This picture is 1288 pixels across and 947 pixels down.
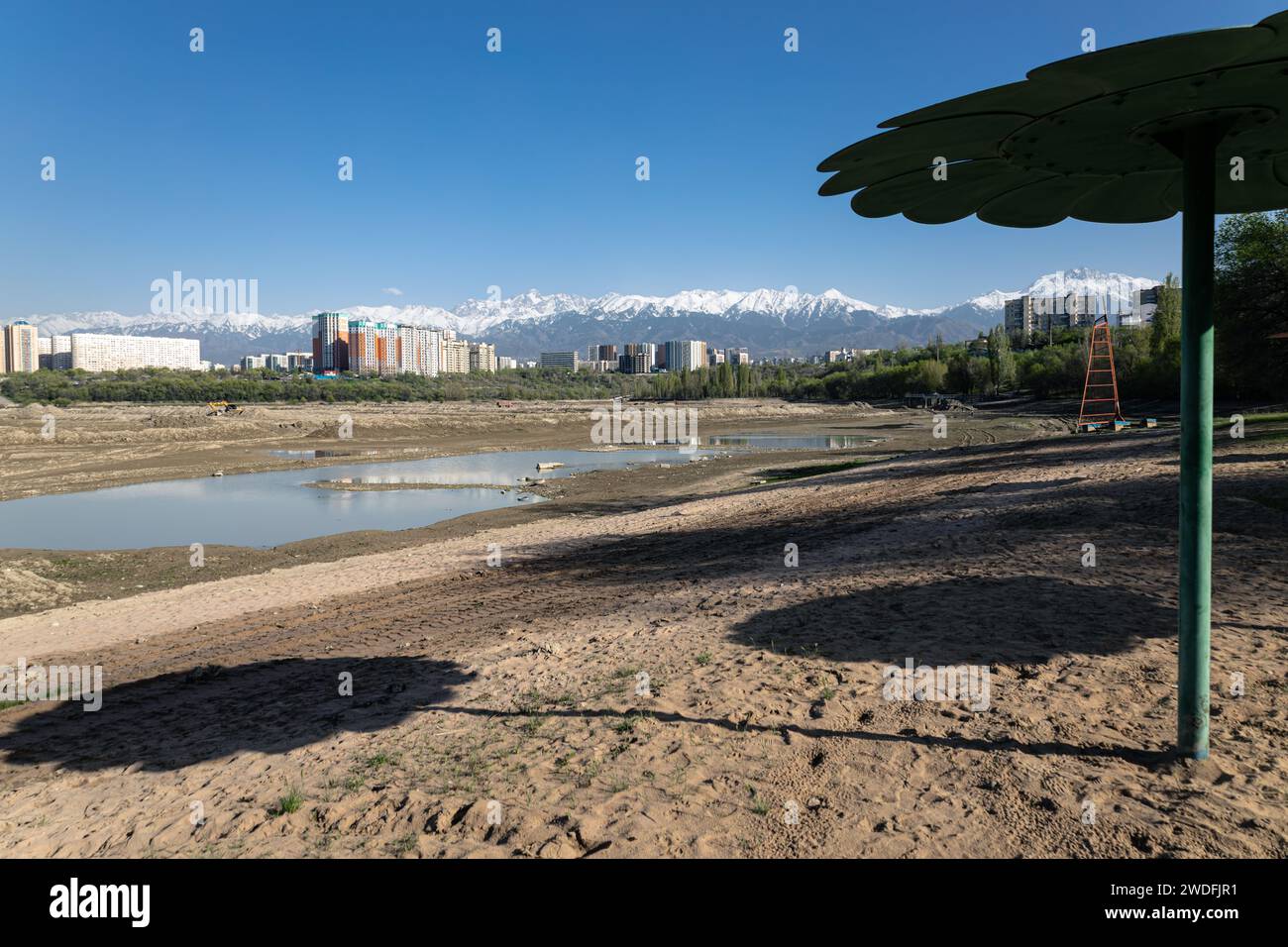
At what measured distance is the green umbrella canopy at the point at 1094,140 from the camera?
3428 millimetres

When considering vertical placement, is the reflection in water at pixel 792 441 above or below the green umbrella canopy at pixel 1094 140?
below

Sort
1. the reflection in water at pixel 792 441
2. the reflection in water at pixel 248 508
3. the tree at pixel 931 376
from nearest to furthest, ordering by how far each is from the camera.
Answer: the reflection in water at pixel 248 508 → the reflection in water at pixel 792 441 → the tree at pixel 931 376

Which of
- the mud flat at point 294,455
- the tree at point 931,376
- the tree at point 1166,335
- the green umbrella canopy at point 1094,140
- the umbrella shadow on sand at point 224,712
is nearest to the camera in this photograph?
the green umbrella canopy at point 1094,140

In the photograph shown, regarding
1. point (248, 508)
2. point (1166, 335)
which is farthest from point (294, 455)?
point (1166, 335)

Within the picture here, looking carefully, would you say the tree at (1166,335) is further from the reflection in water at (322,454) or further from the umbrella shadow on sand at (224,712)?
the umbrella shadow on sand at (224,712)

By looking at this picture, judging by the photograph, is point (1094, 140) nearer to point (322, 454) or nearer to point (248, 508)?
point (248, 508)

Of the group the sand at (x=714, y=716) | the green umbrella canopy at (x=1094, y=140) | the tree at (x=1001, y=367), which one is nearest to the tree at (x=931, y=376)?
the tree at (x=1001, y=367)

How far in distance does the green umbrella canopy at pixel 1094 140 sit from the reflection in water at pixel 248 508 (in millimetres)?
25356

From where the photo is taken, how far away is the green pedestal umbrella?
3490mm

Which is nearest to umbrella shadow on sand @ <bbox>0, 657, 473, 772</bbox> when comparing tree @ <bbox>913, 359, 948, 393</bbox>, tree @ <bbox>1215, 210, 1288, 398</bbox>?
tree @ <bbox>1215, 210, 1288, 398</bbox>

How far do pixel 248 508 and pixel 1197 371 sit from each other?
3630 cm

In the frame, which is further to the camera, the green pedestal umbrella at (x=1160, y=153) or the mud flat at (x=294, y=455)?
the mud flat at (x=294, y=455)
